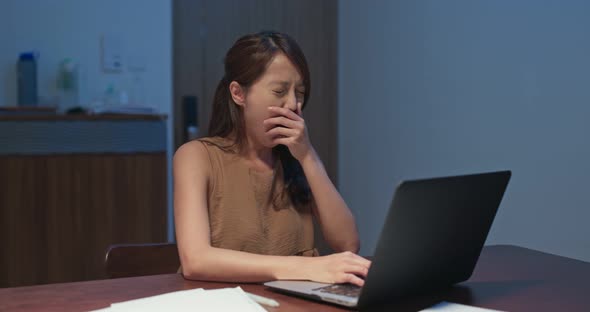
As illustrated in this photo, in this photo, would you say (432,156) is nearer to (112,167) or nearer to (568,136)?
(568,136)

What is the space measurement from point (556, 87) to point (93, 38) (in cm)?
231

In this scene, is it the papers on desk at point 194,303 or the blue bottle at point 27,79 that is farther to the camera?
the blue bottle at point 27,79

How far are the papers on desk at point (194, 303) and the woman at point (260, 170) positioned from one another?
1.21ft

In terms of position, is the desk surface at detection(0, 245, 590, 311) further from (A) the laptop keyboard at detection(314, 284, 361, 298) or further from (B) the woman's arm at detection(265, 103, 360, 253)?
(B) the woman's arm at detection(265, 103, 360, 253)

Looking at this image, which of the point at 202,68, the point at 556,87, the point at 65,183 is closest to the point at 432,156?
the point at 556,87

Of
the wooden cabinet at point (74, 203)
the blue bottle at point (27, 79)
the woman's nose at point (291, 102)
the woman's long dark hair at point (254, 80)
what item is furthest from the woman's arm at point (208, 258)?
the blue bottle at point (27, 79)

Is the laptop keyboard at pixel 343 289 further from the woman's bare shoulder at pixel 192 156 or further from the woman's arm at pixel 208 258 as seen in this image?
the woman's bare shoulder at pixel 192 156

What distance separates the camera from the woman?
5.76ft

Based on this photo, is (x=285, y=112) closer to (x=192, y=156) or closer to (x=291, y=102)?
(x=291, y=102)

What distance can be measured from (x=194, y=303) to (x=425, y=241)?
1.28 feet

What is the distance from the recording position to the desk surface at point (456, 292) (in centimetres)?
129

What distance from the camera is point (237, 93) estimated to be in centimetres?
187

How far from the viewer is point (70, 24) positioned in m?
3.88

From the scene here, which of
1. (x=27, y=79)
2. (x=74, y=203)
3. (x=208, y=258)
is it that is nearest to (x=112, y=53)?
(x=27, y=79)
